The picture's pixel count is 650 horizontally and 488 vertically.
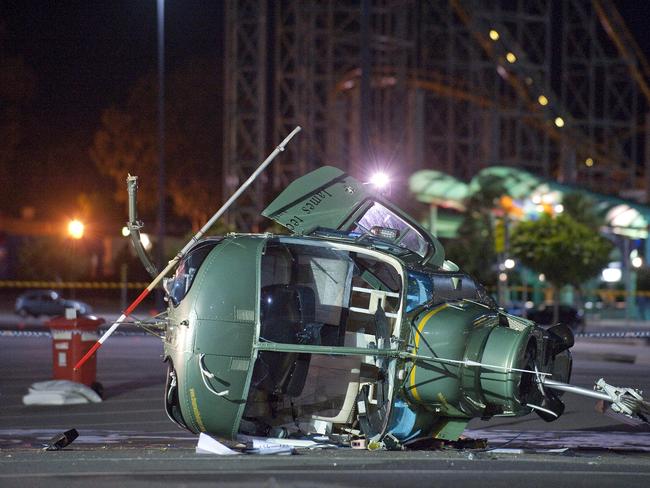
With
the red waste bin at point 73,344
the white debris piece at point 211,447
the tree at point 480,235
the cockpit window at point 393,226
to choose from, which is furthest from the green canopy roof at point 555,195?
the white debris piece at point 211,447

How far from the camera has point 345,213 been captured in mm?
10289

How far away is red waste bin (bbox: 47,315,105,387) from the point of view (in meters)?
15.3

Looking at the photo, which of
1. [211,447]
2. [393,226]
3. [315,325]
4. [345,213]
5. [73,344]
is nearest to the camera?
[211,447]

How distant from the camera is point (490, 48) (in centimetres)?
5612

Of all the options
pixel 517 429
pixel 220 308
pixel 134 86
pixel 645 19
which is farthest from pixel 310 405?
pixel 645 19

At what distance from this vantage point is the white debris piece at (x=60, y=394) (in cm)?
1449

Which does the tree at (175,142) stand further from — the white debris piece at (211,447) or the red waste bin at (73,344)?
the white debris piece at (211,447)

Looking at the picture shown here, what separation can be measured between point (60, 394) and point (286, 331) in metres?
5.56

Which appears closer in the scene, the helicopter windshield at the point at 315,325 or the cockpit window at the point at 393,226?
the helicopter windshield at the point at 315,325

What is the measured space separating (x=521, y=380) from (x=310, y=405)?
6.86 feet

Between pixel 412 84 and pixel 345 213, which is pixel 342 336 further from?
pixel 412 84

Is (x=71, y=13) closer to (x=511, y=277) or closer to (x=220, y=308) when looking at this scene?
(x=511, y=277)

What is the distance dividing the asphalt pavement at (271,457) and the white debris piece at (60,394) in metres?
0.20

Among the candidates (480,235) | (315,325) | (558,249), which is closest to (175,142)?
(480,235)
